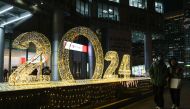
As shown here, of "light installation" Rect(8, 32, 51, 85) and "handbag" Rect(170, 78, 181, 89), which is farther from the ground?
"light installation" Rect(8, 32, 51, 85)

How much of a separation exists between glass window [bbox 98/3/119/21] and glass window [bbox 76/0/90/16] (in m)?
2.21

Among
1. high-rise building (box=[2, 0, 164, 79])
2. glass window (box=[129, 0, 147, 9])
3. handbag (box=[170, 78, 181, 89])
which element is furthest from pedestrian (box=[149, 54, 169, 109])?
glass window (box=[129, 0, 147, 9])

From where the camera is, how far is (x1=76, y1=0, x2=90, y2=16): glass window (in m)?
43.2

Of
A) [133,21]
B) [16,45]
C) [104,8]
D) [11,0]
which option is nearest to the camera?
[16,45]

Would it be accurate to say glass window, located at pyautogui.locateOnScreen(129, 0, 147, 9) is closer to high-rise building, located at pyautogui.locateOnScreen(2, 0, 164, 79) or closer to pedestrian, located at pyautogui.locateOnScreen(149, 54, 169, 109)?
high-rise building, located at pyautogui.locateOnScreen(2, 0, 164, 79)

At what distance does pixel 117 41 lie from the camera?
50.4 meters

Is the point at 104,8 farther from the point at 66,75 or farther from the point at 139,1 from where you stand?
the point at 66,75

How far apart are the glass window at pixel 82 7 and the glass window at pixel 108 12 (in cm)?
221

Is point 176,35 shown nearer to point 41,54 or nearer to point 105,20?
point 105,20

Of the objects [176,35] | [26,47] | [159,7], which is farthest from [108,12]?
[176,35]

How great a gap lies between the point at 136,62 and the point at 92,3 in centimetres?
2645

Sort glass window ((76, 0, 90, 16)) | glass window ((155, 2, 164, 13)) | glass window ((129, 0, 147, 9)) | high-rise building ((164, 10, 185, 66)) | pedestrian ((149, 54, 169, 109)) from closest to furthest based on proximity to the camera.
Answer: pedestrian ((149, 54, 169, 109)) < glass window ((76, 0, 90, 16)) < glass window ((129, 0, 147, 9)) < glass window ((155, 2, 164, 13)) < high-rise building ((164, 10, 185, 66))

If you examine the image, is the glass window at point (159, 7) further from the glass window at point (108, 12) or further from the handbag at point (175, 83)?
the handbag at point (175, 83)

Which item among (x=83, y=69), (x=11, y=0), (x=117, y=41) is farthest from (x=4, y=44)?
(x=117, y=41)
